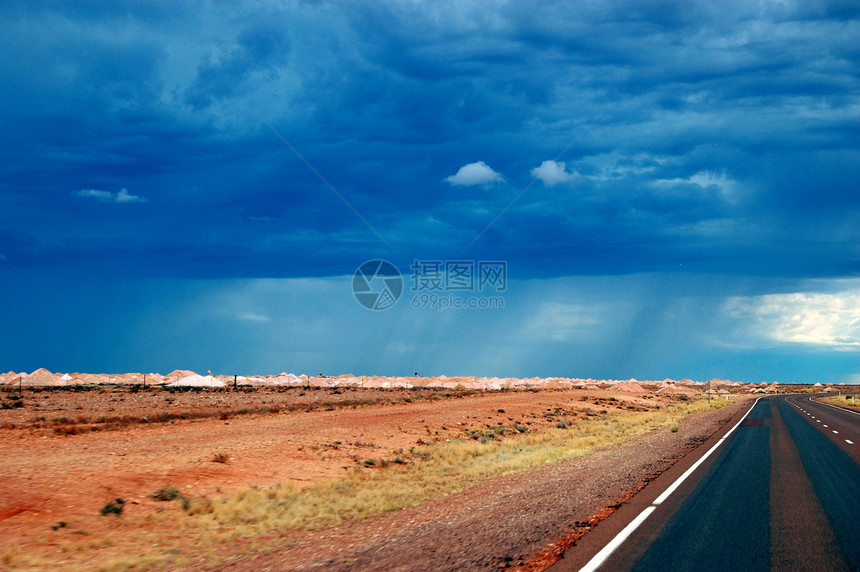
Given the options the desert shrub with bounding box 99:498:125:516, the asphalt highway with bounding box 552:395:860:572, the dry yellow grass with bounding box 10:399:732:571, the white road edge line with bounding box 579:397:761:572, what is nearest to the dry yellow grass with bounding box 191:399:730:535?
the dry yellow grass with bounding box 10:399:732:571

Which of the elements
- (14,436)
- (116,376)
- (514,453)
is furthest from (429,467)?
(116,376)

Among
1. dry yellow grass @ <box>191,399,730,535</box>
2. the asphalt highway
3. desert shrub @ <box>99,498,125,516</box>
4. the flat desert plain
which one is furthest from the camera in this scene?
desert shrub @ <box>99,498,125,516</box>

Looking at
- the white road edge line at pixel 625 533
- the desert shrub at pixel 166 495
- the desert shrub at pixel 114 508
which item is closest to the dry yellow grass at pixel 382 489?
the desert shrub at pixel 166 495

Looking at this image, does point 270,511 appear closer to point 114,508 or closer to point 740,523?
point 114,508

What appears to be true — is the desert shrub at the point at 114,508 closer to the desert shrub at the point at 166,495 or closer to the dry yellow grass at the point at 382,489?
the desert shrub at the point at 166,495

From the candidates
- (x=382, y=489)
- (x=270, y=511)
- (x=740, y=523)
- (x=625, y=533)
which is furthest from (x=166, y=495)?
(x=740, y=523)

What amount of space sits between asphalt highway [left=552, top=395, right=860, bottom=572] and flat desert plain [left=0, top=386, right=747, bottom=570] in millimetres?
890

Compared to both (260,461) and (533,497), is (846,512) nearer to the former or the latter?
(533,497)

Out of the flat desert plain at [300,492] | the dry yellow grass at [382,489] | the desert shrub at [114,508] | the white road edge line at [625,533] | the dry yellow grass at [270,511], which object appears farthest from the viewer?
the desert shrub at [114,508]

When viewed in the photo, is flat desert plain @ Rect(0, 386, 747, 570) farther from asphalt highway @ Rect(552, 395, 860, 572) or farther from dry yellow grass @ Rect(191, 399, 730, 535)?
asphalt highway @ Rect(552, 395, 860, 572)

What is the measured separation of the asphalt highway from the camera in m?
7.94

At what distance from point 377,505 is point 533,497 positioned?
3753 millimetres

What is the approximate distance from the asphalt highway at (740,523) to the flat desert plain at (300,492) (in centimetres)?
89

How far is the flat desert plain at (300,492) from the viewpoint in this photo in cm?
977
